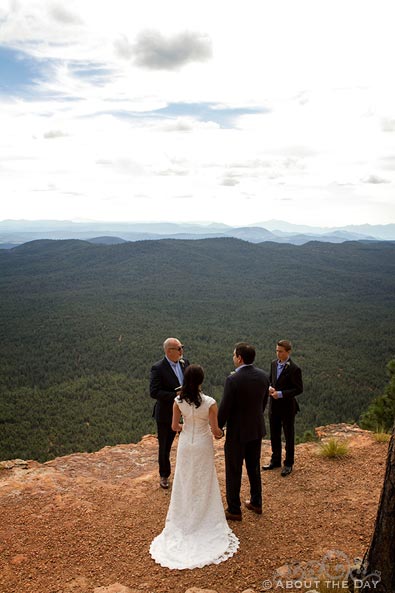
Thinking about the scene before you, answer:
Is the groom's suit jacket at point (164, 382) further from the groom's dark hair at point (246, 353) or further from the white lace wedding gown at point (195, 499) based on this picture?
the groom's dark hair at point (246, 353)

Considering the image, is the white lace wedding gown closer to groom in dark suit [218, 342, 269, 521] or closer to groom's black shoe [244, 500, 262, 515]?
groom in dark suit [218, 342, 269, 521]

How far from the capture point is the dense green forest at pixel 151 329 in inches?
1521

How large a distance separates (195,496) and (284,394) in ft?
6.80

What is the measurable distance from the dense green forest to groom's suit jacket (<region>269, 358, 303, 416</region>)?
2460cm

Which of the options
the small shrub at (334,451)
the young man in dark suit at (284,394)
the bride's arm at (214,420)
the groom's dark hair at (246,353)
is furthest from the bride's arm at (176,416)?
the small shrub at (334,451)

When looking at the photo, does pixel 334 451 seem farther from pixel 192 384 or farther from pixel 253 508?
pixel 192 384

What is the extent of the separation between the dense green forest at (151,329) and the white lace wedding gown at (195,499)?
26277 millimetres

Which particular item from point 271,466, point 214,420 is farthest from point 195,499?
point 271,466

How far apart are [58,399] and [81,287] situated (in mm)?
84768

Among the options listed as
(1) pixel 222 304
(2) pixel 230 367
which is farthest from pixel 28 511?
(1) pixel 222 304

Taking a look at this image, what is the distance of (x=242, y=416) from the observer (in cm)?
471

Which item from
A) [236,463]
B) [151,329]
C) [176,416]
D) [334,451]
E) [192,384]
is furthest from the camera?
[151,329]

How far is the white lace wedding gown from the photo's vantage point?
438cm

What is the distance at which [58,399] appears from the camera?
4328cm
